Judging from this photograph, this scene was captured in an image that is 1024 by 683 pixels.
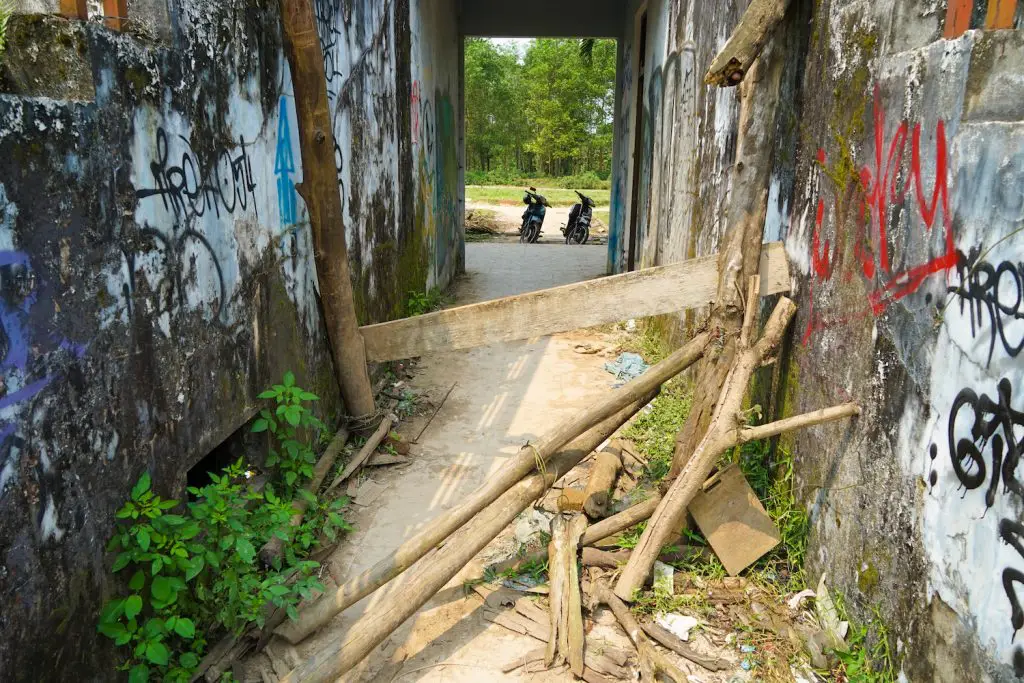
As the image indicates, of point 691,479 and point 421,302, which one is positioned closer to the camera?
point 691,479

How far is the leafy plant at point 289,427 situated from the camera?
351 centimetres

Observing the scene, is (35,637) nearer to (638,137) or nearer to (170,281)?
(170,281)

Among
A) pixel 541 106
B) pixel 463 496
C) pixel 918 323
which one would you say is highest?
pixel 541 106

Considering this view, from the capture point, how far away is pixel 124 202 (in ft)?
8.02

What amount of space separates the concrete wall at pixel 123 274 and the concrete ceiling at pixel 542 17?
7.86 metres

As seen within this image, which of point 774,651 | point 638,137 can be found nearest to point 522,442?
point 774,651

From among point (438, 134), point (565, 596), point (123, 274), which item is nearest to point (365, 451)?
point (565, 596)

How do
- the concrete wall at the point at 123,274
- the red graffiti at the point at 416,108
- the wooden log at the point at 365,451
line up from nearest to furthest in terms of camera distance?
the concrete wall at the point at 123,274
the wooden log at the point at 365,451
the red graffiti at the point at 416,108

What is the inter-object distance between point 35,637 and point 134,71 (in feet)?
6.00

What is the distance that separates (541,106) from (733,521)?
4080 cm

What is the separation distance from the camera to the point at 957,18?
7.14 ft

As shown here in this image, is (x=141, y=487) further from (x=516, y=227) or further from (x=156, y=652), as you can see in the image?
(x=516, y=227)

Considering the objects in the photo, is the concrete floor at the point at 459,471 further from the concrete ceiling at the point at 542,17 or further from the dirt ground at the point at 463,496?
the concrete ceiling at the point at 542,17

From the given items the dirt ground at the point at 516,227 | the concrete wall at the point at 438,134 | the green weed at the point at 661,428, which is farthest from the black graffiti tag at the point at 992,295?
the dirt ground at the point at 516,227
